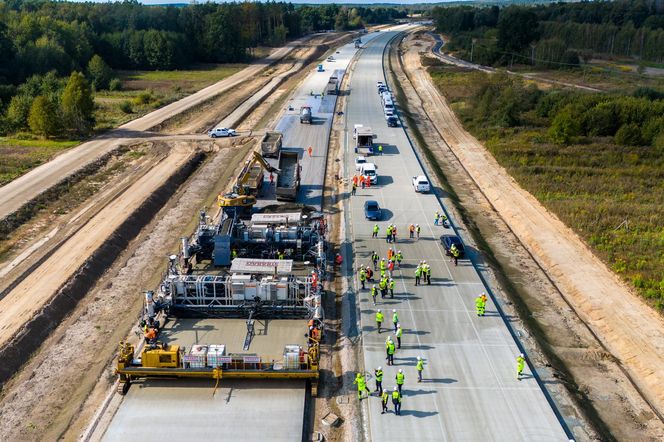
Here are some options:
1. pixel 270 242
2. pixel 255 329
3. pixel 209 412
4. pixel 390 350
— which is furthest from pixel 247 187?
pixel 209 412

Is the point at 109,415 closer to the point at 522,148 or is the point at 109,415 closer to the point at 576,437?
the point at 576,437

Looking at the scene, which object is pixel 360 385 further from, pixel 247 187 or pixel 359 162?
pixel 359 162

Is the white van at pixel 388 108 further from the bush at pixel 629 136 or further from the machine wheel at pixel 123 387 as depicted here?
→ the machine wheel at pixel 123 387

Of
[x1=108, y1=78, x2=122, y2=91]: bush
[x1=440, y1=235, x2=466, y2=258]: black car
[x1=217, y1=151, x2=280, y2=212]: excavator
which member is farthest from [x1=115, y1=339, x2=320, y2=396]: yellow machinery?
[x1=108, y1=78, x2=122, y2=91]: bush

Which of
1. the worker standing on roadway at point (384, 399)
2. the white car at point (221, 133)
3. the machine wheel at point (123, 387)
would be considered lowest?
the machine wheel at point (123, 387)

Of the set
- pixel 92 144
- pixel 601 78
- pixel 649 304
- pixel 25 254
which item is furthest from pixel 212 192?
pixel 601 78

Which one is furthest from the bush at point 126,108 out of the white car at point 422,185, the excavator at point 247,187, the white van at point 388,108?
the white car at point 422,185

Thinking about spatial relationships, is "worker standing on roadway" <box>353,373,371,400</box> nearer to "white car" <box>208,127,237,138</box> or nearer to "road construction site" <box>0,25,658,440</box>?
"road construction site" <box>0,25,658,440</box>
